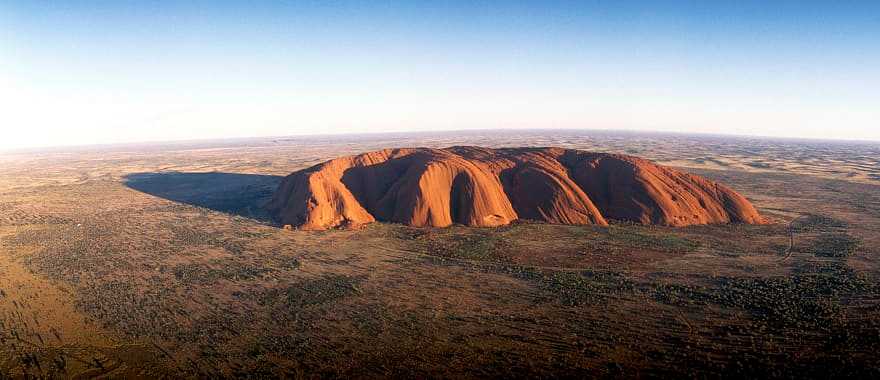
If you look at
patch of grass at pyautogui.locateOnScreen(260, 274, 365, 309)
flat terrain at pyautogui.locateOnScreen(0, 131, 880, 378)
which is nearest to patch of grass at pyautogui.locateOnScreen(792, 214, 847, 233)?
flat terrain at pyautogui.locateOnScreen(0, 131, 880, 378)

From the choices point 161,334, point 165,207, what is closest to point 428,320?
point 161,334

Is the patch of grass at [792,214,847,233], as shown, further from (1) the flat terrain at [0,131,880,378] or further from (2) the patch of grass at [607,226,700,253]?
(2) the patch of grass at [607,226,700,253]

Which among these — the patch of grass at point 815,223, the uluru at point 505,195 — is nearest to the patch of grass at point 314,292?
the uluru at point 505,195

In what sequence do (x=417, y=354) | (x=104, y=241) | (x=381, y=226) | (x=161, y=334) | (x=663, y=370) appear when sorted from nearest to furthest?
(x=663, y=370), (x=417, y=354), (x=161, y=334), (x=104, y=241), (x=381, y=226)

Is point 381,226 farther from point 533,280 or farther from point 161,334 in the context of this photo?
point 161,334

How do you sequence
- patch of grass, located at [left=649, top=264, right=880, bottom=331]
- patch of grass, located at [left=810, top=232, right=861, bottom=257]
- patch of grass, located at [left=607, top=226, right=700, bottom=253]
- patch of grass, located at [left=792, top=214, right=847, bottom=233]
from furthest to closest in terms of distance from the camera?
patch of grass, located at [left=792, top=214, right=847, bottom=233] → patch of grass, located at [left=607, top=226, right=700, bottom=253] → patch of grass, located at [left=810, top=232, right=861, bottom=257] → patch of grass, located at [left=649, top=264, right=880, bottom=331]
